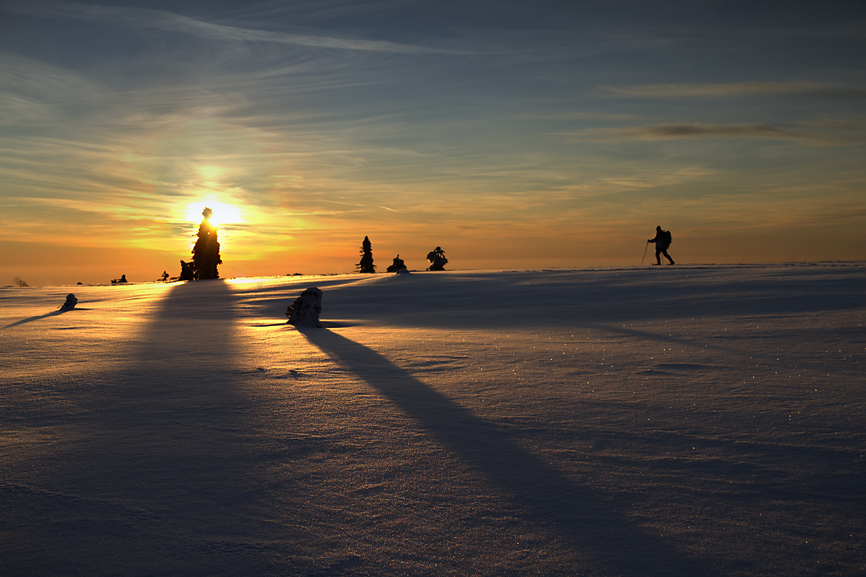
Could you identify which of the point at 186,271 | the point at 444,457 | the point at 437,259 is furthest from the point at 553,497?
the point at 186,271

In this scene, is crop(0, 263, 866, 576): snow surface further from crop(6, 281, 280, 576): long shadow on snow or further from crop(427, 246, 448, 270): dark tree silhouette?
crop(427, 246, 448, 270): dark tree silhouette

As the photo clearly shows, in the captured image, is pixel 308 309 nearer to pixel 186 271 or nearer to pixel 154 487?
pixel 154 487

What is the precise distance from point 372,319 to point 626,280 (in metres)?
6.33

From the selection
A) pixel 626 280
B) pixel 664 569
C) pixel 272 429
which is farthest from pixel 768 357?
pixel 626 280

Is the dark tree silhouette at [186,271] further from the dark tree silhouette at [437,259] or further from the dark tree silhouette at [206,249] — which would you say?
the dark tree silhouette at [437,259]

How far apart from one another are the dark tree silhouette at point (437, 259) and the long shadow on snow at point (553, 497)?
2394cm

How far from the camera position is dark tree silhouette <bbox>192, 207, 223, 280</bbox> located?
28.0m

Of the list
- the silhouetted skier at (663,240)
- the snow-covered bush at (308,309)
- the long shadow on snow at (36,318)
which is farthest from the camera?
the silhouetted skier at (663,240)

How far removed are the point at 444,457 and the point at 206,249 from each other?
27.9m

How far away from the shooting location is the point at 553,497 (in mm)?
2359

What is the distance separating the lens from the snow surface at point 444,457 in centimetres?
201

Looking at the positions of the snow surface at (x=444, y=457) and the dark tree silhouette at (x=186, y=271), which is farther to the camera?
the dark tree silhouette at (x=186, y=271)

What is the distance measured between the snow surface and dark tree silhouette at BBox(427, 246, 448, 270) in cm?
2152

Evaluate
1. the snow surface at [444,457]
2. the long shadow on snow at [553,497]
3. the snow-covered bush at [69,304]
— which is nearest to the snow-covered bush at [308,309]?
the snow surface at [444,457]
